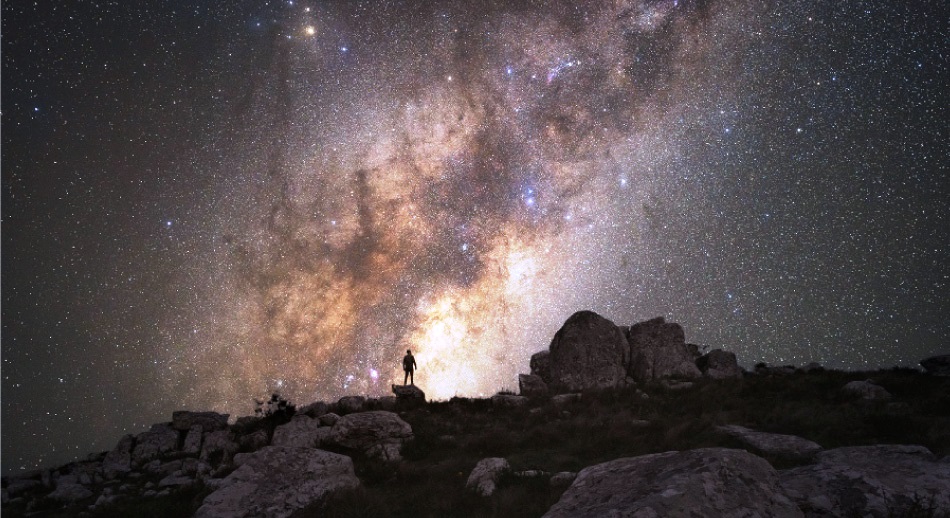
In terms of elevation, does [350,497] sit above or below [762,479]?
below

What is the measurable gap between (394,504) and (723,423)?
9.52m

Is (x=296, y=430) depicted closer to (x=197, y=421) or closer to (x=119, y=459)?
(x=197, y=421)

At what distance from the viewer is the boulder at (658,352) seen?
27.3 meters

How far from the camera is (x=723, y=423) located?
1386 cm

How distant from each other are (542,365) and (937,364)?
65.7 ft

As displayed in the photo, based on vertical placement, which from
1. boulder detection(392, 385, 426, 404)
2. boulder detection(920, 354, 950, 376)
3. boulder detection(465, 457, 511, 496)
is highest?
boulder detection(392, 385, 426, 404)

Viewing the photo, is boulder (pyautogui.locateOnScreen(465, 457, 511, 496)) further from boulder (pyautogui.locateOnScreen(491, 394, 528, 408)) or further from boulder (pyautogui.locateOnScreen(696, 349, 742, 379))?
boulder (pyautogui.locateOnScreen(696, 349, 742, 379))

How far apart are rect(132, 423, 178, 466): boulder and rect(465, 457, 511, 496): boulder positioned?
1496cm

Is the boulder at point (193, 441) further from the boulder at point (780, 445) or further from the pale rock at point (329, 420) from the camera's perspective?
the boulder at point (780, 445)

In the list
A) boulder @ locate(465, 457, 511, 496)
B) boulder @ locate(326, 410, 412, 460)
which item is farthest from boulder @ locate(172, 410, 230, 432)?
boulder @ locate(465, 457, 511, 496)

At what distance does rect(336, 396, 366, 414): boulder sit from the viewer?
22.0 meters

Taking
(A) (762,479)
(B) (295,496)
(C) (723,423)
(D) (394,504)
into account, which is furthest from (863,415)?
(B) (295,496)

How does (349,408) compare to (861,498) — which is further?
(349,408)

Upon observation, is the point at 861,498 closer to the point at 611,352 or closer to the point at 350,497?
the point at 350,497
